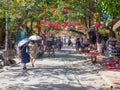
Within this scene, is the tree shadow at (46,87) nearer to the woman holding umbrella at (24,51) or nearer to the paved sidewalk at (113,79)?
the paved sidewalk at (113,79)

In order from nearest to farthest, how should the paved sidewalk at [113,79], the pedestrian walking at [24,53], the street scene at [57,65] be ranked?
the paved sidewalk at [113,79]
the street scene at [57,65]
the pedestrian walking at [24,53]

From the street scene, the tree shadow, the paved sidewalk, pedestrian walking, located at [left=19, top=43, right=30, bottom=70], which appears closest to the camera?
the tree shadow

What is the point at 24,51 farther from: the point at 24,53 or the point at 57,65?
the point at 57,65

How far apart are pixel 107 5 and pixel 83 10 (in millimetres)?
15903

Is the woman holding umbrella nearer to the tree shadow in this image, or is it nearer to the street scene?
the street scene

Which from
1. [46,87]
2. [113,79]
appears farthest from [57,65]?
[46,87]

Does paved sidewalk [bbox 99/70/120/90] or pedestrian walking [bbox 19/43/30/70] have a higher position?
pedestrian walking [bbox 19/43/30/70]

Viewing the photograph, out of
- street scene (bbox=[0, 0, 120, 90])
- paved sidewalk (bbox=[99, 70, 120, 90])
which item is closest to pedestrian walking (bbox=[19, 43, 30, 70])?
street scene (bbox=[0, 0, 120, 90])

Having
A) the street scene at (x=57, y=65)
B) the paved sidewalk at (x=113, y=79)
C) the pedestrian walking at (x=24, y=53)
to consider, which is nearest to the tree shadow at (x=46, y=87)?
Answer: the street scene at (x=57, y=65)

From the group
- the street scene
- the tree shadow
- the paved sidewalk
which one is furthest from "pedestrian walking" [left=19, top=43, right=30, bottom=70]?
the tree shadow

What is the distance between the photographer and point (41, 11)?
30.6m

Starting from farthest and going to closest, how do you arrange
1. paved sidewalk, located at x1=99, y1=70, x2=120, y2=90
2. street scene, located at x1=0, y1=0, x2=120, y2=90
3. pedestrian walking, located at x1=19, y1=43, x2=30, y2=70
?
pedestrian walking, located at x1=19, y1=43, x2=30, y2=70 → street scene, located at x1=0, y1=0, x2=120, y2=90 → paved sidewalk, located at x1=99, y1=70, x2=120, y2=90

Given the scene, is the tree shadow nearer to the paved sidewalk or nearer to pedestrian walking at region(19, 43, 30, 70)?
the paved sidewalk

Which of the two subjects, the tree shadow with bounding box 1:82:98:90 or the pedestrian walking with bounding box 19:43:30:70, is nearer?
the tree shadow with bounding box 1:82:98:90
